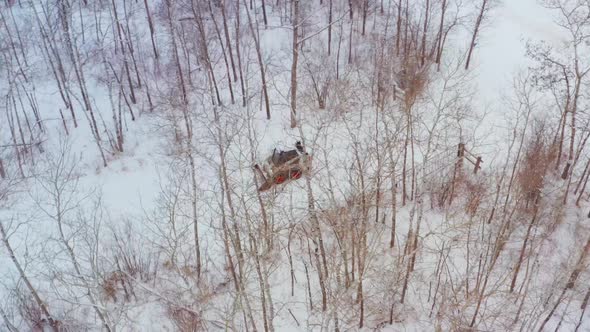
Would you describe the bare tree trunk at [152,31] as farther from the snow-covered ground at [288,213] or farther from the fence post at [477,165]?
the fence post at [477,165]

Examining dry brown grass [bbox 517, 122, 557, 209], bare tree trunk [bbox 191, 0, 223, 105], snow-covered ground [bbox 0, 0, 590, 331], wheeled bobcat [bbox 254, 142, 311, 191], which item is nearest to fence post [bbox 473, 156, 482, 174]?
snow-covered ground [bbox 0, 0, 590, 331]

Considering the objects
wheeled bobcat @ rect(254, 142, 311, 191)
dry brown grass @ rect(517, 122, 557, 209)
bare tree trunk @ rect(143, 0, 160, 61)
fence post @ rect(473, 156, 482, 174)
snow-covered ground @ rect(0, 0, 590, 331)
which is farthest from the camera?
bare tree trunk @ rect(143, 0, 160, 61)

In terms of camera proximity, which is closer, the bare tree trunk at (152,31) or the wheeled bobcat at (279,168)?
the wheeled bobcat at (279,168)

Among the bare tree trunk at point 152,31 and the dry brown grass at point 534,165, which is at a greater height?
the bare tree trunk at point 152,31

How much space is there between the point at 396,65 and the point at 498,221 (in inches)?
461

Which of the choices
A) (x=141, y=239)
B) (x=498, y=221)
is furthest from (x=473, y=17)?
(x=141, y=239)

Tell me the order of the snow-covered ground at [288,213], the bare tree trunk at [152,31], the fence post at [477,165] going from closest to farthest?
the snow-covered ground at [288,213], the fence post at [477,165], the bare tree trunk at [152,31]

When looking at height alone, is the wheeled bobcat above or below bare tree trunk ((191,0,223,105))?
below

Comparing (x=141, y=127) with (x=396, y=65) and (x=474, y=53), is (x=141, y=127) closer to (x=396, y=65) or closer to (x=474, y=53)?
(x=396, y=65)

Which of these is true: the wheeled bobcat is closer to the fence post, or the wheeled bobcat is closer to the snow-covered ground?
the snow-covered ground

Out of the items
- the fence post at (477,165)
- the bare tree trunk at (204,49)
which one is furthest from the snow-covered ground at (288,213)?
the bare tree trunk at (204,49)

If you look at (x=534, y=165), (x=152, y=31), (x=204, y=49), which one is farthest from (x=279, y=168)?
(x=152, y=31)

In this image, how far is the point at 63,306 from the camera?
22.4 m

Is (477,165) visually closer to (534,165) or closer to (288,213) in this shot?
(534,165)
